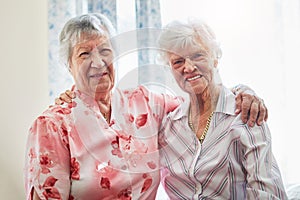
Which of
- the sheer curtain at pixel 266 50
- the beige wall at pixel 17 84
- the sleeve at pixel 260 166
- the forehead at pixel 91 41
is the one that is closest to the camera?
the sleeve at pixel 260 166

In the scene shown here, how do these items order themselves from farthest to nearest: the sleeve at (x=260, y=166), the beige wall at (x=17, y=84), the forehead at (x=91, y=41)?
1. the beige wall at (x=17, y=84)
2. the forehead at (x=91, y=41)
3. the sleeve at (x=260, y=166)

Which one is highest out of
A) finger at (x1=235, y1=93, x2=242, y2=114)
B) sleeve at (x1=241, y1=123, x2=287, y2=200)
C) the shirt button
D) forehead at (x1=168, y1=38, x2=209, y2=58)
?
forehead at (x1=168, y1=38, x2=209, y2=58)

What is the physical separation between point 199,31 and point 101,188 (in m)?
0.61

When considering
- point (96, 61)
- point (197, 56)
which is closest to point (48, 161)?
point (96, 61)

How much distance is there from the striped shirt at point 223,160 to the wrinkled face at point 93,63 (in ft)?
0.92

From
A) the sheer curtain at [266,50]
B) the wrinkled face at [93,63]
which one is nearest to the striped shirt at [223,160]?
the wrinkled face at [93,63]

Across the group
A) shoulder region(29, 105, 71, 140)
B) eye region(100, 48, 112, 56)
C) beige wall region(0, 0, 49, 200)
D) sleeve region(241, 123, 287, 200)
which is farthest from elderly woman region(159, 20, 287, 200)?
beige wall region(0, 0, 49, 200)

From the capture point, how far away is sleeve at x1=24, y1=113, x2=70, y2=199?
1445 millimetres

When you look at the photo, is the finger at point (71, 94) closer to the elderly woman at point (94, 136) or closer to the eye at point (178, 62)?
the elderly woman at point (94, 136)

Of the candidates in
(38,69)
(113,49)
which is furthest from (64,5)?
(113,49)

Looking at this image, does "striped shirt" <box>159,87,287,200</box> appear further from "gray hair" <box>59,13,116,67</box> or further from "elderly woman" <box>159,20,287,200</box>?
"gray hair" <box>59,13,116,67</box>

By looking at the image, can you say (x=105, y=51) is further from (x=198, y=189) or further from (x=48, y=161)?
(x=198, y=189)

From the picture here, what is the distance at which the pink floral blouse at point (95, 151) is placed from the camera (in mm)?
1461

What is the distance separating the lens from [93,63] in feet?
4.97
